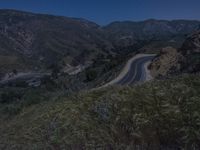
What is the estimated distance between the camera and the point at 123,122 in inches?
336

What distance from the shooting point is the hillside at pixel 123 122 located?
25.2ft

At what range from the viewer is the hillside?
7688 millimetres

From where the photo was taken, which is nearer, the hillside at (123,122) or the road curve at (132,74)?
the hillside at (123,122)

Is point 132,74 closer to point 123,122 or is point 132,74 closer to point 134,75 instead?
point 134,75

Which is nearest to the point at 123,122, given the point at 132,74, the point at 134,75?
the point at 134,75

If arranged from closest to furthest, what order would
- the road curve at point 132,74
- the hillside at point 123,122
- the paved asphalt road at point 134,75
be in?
1. the hillside at point 123,122
2. the paved asphalt road at point 134,75
3. the road curve at point 132,74

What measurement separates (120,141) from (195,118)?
1782 mm

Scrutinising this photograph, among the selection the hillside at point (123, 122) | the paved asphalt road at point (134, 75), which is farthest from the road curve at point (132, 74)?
the hillside at point (123, 122)

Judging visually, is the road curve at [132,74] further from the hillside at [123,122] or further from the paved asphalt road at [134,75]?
the hillside at [123,122]

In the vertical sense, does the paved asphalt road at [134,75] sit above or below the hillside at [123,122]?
below

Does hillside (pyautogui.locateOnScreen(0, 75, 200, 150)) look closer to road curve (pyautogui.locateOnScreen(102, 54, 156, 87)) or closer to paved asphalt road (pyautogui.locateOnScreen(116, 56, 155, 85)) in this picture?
paved asphalt road (pyautogui.locateOnScreen(116, 56, 155, 85))

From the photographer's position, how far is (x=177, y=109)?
27.2ft

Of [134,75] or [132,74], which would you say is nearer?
[134,75]

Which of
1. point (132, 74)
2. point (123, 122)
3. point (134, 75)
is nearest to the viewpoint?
point (123, 122)
